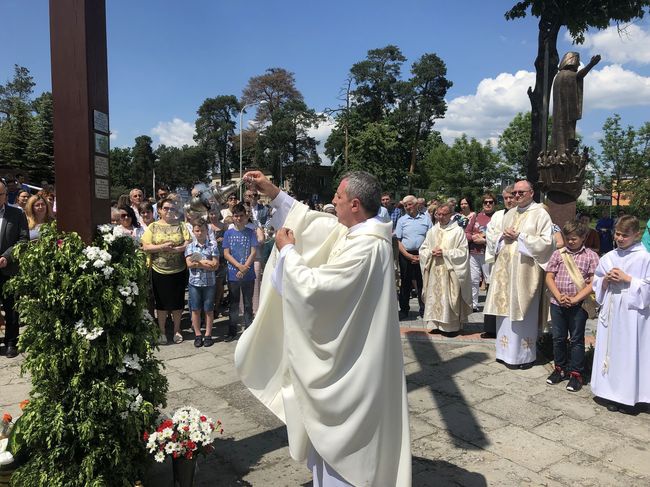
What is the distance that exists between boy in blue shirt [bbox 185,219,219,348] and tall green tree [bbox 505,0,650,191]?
1155 cm

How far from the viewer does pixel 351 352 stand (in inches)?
106

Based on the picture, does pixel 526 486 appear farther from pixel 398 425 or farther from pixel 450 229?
pixel 450 229

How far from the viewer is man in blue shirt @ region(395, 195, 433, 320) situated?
28.1 feet

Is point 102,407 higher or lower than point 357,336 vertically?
lower

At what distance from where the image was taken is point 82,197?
286 cm

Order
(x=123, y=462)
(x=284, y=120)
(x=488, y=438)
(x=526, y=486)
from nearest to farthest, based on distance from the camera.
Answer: (x=123, y=462), (x=526, y=486), (x=488, y=438), (x=284, y=120)

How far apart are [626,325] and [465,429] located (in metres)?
1.87

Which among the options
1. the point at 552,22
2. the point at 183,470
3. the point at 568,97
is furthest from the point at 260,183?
the point at 552,22

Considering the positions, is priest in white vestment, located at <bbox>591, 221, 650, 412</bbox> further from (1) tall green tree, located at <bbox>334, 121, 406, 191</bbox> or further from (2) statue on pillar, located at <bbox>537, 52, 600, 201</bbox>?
(1) tall green tree, located at <bbox>334, 121, 406, 191</bbox>

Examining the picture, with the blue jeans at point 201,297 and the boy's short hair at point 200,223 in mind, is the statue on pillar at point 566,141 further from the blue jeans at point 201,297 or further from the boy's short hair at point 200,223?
the blue jeans at point 201,297

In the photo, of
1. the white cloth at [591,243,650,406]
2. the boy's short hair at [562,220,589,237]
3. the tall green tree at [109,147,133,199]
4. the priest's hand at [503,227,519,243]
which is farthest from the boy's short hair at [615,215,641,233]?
the tall green tree at [109,147,133,199]

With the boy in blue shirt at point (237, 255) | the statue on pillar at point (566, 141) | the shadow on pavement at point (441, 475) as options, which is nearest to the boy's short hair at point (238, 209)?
the boy in blue shirt at point (237, 255)

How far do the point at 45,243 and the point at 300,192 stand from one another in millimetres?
44295

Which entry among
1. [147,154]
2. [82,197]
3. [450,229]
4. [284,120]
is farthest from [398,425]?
[147,154]
